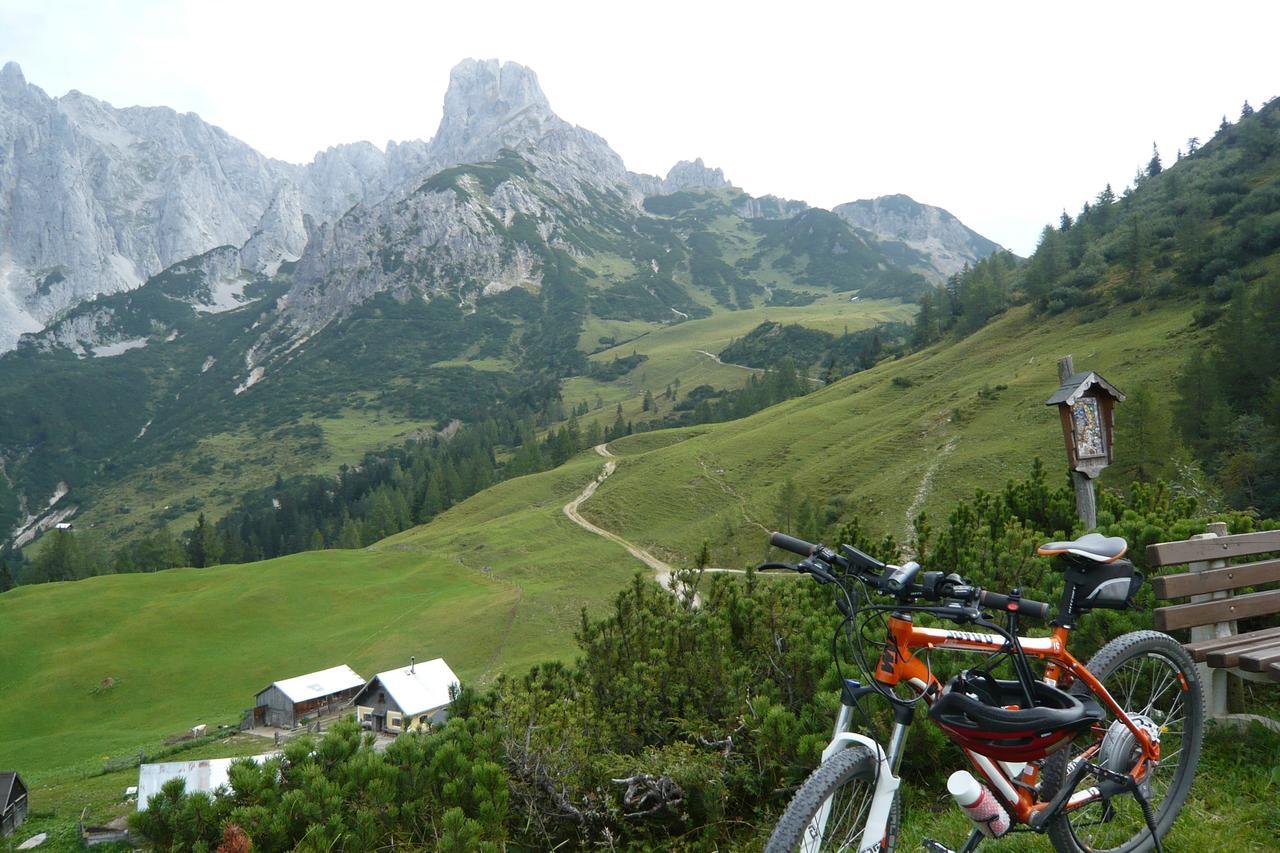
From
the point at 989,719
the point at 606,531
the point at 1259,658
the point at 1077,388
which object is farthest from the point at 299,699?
the point at 1259,658

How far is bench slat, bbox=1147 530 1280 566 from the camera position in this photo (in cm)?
680

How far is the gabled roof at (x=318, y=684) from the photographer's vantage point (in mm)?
49844

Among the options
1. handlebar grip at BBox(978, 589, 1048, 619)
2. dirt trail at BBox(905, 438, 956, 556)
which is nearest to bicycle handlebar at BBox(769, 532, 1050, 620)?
handlebar grip at BBox(978, 589, 1048, 619)

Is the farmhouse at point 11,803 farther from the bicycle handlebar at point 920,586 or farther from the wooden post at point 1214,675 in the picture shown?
the wooden post at point 1214,675

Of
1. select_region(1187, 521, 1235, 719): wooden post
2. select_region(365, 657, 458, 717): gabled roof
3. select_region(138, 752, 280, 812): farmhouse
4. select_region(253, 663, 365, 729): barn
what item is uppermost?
select_region(1187, 521, 1235, 719): wooden post

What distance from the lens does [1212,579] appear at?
6.83 m

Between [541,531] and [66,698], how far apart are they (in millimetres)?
47174

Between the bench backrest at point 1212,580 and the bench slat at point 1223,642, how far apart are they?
7.3 inches

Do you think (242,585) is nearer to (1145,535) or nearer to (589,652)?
(589,652)

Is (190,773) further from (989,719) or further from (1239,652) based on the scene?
(1239,652)

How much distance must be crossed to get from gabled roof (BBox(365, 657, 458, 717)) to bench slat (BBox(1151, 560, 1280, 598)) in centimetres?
4369

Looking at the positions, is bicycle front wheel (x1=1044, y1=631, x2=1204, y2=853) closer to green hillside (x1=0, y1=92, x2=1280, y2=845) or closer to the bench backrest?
the bench backrest

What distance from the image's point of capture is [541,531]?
3396 inches

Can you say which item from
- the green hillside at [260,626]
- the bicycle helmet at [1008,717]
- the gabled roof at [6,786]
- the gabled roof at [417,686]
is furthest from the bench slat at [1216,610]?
the green hillside at [260,626]
